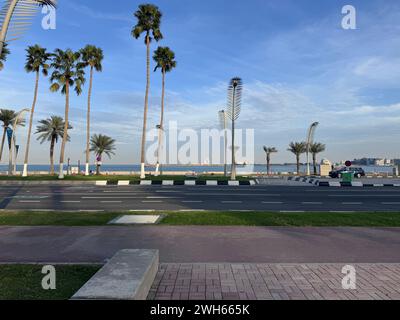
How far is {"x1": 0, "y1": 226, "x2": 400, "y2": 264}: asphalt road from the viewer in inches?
248

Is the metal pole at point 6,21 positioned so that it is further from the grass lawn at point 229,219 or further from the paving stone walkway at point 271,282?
the grass lawn at point 229,219

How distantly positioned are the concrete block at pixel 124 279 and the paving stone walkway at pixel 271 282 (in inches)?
12.4

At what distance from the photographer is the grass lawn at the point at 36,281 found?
4.23 metres

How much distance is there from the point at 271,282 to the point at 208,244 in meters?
2.61

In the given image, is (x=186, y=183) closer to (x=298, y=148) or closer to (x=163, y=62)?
(x=163, y=62)

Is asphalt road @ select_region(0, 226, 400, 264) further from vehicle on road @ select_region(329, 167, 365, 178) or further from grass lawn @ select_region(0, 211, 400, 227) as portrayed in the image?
vehicle on road @ select_region(329, 167, 365, 178)

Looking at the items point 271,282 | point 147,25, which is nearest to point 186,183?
point 147,25

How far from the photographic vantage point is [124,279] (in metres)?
4.14

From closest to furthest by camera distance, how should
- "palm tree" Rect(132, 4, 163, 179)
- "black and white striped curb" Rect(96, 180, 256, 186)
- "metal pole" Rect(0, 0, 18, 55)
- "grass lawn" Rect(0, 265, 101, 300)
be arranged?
1. "grass lawn" Rect(0, 265, 101, 300)
2. "metal pole" Rect(0, 0, 18, 55)
3. "black and white striped curb" Rect(96, 180, 256, 186)
4. "palm tree" Rect(132, 4, 163, 179)

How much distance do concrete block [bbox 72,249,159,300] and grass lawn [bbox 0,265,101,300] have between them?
1.61 ft

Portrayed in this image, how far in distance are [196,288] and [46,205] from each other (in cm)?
1208

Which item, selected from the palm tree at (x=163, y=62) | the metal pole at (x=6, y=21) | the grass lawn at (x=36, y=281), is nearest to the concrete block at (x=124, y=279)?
the grass lawn at (x=36, y=281)

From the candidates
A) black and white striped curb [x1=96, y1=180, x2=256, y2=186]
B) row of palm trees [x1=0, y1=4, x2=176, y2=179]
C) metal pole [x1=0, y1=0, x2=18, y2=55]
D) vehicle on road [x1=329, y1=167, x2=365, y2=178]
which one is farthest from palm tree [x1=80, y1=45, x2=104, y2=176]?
metal pole [x1=0, y1=0, x2=18, y2=55]
